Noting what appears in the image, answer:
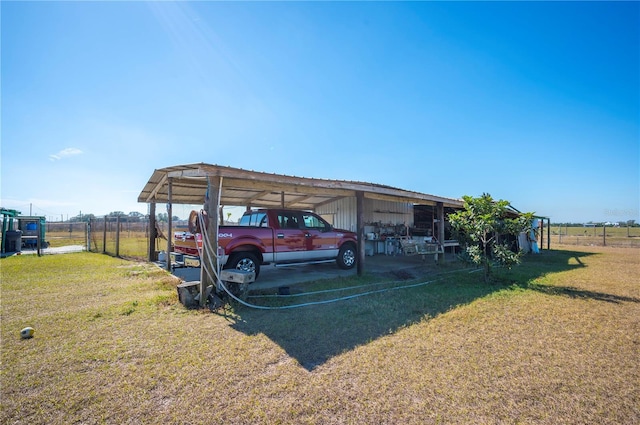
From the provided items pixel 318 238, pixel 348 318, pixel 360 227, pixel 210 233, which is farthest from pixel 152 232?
pixel 348 318

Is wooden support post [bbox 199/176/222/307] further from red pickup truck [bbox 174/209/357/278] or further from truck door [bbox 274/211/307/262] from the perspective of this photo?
truck door [bbox 274/211/307/262]

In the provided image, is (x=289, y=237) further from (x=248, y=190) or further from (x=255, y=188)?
(x=248, y=190)

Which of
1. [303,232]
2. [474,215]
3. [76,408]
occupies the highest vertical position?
[474,215]

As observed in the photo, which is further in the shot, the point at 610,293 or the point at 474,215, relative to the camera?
the point at 474,215

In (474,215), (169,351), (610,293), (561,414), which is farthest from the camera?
(474,215)

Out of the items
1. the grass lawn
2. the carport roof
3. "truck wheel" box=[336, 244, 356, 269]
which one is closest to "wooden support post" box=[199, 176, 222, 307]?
the carport roof

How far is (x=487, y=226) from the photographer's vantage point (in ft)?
25.8

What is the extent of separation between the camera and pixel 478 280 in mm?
8461

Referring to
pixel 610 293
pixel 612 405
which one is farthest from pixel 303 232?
pixel 610 293

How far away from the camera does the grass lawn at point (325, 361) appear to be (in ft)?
8.52

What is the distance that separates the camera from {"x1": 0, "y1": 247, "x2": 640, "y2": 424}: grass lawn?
2.60m

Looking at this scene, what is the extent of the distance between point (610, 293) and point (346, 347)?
6897mm

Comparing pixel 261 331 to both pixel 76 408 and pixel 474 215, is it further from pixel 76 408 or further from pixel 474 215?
pixel 474 215

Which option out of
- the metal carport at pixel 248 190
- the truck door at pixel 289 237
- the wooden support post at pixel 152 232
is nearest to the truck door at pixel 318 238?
the truck door at pixel 289 237
